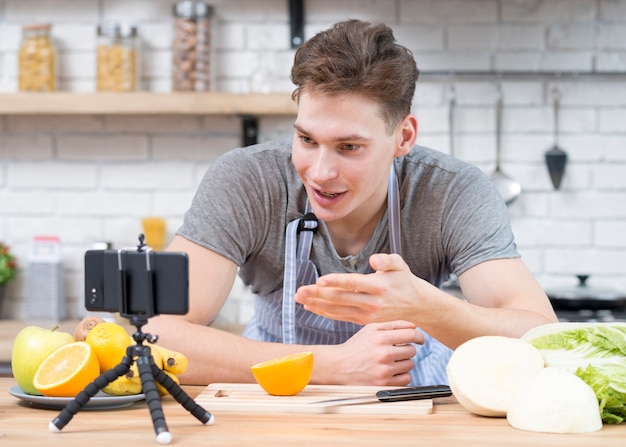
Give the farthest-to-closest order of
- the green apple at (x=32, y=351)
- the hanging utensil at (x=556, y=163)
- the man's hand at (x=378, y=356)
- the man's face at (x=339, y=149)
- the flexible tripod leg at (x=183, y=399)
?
the hanging utensil at (x=556, y=163) < the man's face at (x=339, y=149) < the man's hand at (x=378, y=356) < the green apple at (x=32, y=351) < the flexible tripod leg at (x=183, y=399)

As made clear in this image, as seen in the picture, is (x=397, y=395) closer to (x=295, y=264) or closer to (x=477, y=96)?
(x=295, y=264)

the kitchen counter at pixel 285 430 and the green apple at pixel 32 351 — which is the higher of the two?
the green apple at pixel 32 351

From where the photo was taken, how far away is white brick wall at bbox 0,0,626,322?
10.7 feet

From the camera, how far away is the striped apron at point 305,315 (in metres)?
2.09

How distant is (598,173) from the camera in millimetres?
3264

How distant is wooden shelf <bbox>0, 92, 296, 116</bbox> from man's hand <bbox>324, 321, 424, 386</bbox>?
56.3 inches

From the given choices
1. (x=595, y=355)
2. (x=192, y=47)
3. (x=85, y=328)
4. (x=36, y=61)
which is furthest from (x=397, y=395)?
(x=36, y=61)

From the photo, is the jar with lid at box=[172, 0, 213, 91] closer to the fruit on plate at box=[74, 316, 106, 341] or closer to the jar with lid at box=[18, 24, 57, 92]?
the jar with lid at box=[18, 24, 57, 92]

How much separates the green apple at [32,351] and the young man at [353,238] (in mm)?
383

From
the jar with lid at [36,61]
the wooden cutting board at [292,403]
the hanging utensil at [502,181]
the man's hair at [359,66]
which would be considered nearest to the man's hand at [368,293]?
the wooden cutting board at [292,403]

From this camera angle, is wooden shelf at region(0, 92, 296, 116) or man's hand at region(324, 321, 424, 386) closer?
man's hand at region(324, 321, 424, 386)

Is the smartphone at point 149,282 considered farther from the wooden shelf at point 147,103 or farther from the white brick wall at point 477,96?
the white brick wall at point 477,96

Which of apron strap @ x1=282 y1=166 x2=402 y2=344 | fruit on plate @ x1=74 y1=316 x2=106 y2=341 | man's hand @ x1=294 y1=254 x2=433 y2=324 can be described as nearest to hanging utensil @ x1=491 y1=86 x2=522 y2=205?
apron strap @ x1=282 y1=166 x2=402 y2=344

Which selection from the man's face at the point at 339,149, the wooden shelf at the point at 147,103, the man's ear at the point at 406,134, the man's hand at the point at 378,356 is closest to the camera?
the man's hand at the point at 378,356
